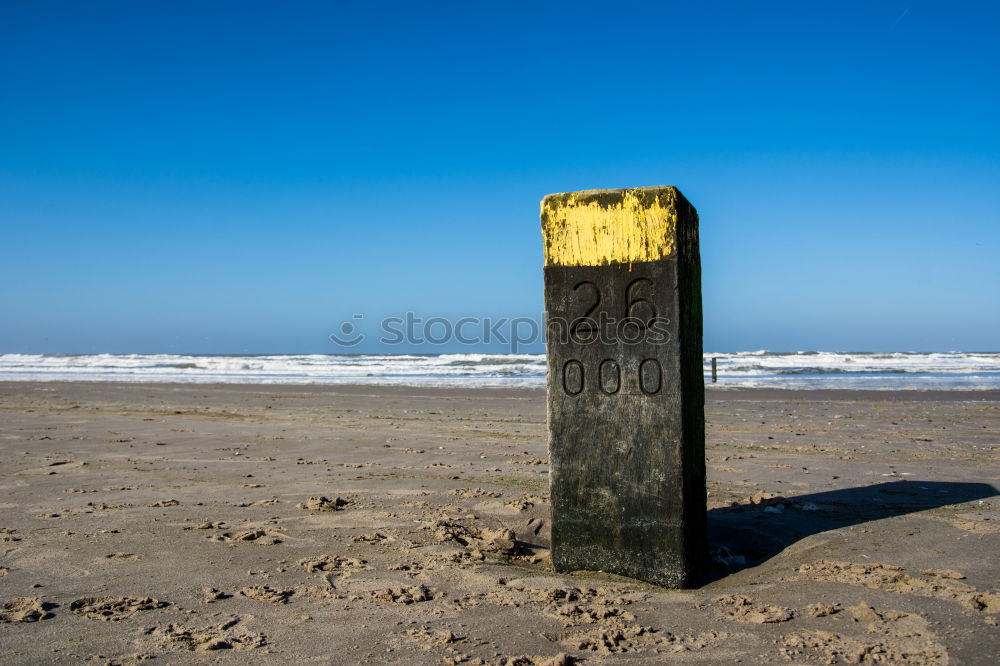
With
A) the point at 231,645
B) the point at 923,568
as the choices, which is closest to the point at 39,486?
the point at 231,645

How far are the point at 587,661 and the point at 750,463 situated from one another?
4.77 metres

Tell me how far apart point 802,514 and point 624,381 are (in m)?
2.20

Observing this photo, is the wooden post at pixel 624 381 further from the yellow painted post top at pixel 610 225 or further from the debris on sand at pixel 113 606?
the debris on sand at pixel 113 606

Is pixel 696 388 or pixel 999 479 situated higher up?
pixel 696 388

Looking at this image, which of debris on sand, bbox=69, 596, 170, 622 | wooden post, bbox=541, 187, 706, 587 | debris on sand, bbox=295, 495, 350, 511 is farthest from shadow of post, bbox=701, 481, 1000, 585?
debris on sand, bbox=69, 596, 170, 622

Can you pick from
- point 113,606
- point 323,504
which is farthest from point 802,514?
point 113,606

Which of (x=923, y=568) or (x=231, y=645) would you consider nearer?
(x=231, y=645)

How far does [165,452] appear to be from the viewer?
7.34 metres

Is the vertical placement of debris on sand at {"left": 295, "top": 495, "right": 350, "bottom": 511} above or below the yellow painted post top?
below

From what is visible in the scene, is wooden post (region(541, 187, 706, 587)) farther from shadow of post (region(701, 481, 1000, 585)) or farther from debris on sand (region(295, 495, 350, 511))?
debris on sand (region(295, 495, 350, 511))

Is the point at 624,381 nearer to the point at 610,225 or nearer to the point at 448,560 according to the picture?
the point at 610,225

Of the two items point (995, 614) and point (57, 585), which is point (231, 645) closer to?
point (57, 585)

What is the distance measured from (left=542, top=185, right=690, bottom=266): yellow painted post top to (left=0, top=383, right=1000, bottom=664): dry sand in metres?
1.62

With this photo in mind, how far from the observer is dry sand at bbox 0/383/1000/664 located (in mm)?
2643
